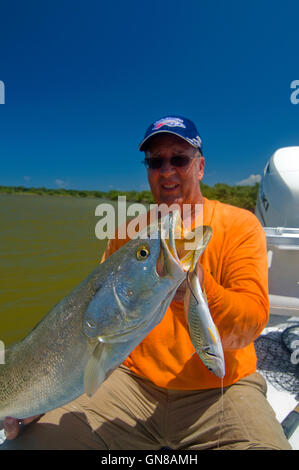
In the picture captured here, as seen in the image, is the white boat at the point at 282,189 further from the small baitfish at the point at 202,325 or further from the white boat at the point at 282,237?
the small baitfish at the point at 202,325

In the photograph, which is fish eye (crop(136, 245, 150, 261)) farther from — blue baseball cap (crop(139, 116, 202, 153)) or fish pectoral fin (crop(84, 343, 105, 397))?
blue baseball cap (crop(139, 116, 202, 153))

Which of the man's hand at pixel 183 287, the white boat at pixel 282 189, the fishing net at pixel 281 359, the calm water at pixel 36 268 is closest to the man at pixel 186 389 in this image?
the man's hand at pixel 183 287

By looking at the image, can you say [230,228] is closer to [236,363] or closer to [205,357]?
[236,363]

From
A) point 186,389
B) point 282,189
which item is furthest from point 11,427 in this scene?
point 282,189

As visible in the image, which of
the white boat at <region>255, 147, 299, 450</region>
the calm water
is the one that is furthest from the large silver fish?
the calm water

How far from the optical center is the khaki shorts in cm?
190

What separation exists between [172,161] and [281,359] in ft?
9.20

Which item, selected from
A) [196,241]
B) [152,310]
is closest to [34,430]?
[152,310]

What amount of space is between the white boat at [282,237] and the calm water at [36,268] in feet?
15.7

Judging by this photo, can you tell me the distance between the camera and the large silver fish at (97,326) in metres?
1.39

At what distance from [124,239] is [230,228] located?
0.93 metres

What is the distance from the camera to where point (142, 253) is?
1436mm

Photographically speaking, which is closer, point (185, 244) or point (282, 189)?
point (185, 244)

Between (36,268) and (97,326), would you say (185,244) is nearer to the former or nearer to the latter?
(97,326)
